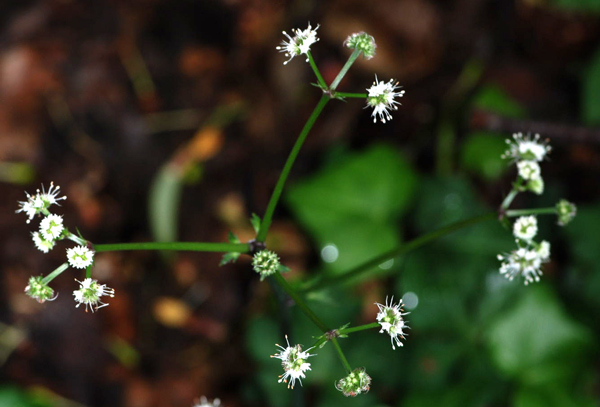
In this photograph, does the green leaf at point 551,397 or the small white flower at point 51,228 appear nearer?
the small white flower at point 51,228

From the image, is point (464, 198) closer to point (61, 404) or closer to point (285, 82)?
point (285, 82)

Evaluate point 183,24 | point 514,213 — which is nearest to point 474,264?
point 514,213

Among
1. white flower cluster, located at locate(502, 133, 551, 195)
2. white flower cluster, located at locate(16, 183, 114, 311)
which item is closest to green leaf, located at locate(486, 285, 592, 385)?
white flower cluster, located at locate(502, 133, 551, 195)

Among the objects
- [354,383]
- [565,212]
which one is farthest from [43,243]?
[565,212]

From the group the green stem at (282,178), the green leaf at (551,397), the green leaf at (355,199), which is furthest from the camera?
the green leaf at (355,199)

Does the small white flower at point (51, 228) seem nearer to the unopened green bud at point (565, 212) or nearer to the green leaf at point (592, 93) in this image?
the unopened green bud at point (565, 212)

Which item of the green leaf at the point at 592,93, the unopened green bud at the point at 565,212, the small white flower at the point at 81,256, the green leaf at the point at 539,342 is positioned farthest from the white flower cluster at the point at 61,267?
the green leaf at the point at 592,93
